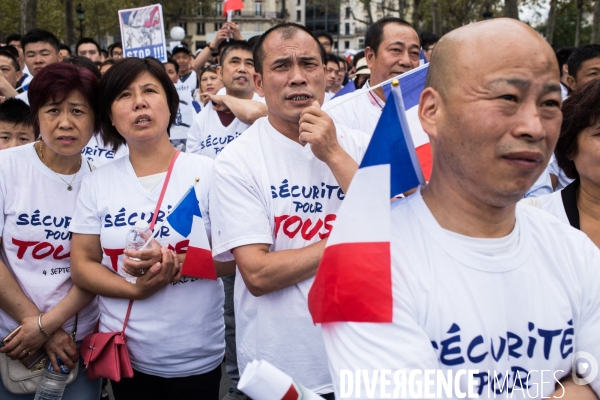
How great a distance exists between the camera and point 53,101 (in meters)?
3.00

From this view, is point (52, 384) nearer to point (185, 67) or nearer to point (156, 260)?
point (156, 260)

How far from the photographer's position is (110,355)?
275 cm

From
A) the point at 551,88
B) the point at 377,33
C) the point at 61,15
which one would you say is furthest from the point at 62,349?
→ the point at 61,15

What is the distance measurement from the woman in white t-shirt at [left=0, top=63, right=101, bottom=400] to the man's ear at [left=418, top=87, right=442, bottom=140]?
1982 millimetres

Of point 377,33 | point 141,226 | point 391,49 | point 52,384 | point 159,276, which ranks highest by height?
point 377,33

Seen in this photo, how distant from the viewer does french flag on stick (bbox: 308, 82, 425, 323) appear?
1.55 meters

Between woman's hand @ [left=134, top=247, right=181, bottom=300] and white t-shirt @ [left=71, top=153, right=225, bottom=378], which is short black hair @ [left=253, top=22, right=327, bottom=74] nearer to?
white t-shirt @ [left=71, top=153, right=225, bottom=378]

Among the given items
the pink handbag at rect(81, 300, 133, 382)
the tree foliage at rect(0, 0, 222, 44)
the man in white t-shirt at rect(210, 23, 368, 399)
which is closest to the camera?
the man in white t-shirt at rect(210, 23, 368, 399)

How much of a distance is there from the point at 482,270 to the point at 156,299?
67.1 inches

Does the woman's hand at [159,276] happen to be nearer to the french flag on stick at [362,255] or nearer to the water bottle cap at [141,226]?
the water bottle cap at [141,226]

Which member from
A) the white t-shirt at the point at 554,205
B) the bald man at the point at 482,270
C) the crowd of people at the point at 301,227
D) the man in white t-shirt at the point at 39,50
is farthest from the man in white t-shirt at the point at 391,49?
the man in white t-shirt at the point at 39,50

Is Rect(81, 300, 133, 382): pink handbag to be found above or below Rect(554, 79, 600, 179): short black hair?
below

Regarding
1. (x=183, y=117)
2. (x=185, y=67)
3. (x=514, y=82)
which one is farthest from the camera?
(x=185, y=67)

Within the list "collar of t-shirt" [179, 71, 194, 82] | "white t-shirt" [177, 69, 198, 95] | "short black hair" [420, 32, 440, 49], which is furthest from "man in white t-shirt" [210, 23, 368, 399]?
"collar of t-shirt" [179, 71, 194, 82]
